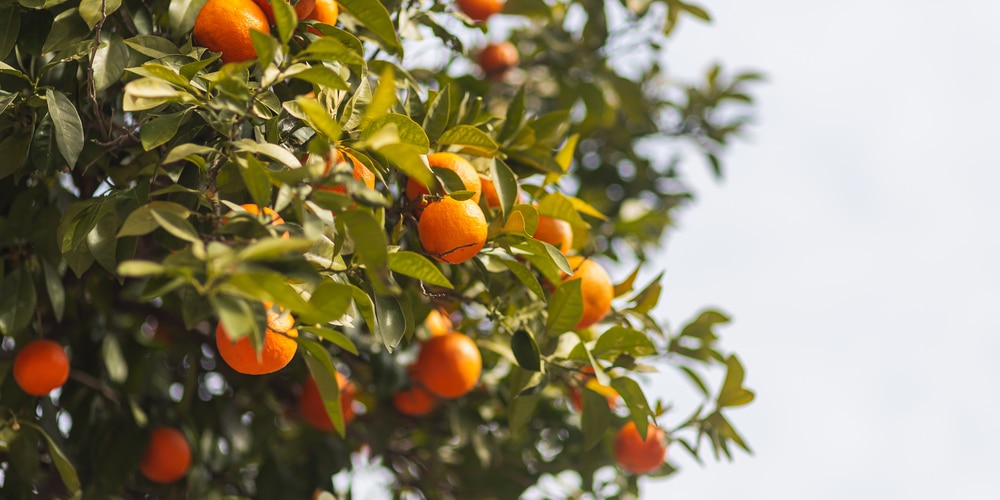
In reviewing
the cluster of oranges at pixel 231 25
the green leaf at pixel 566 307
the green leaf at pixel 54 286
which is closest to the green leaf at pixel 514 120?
the green leaf at pixel 566 307

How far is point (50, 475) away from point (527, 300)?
0.92 m

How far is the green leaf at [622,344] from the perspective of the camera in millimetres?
1283

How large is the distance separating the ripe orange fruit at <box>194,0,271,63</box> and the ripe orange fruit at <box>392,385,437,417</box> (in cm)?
85

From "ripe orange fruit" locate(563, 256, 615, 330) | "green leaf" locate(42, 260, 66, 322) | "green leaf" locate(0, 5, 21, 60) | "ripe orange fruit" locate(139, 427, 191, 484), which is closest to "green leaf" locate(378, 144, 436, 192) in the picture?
"ripe orange fruit" locate(563, 256, 615, 330)

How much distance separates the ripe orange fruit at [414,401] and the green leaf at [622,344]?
1.79 feet

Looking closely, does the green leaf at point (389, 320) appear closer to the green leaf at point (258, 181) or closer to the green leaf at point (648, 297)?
the green leaf at point (258, 181)

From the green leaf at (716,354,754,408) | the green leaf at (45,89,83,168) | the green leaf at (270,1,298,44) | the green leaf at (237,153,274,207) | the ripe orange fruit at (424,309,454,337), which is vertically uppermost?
the green leaf at (270,1,298,44)

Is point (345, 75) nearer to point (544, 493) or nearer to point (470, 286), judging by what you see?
point (470, 286)

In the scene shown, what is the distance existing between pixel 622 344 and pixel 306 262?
620 mm

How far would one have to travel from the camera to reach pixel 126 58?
1141 millimetres

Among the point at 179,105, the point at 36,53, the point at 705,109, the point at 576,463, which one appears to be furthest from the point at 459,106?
the point at 705,109

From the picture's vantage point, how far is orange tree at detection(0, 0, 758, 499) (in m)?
0.90

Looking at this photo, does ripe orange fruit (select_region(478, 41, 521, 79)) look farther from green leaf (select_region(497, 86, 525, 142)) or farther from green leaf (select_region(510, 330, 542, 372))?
green leaf (select_region(510, 330, 542, 372))

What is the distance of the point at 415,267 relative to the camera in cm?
97
